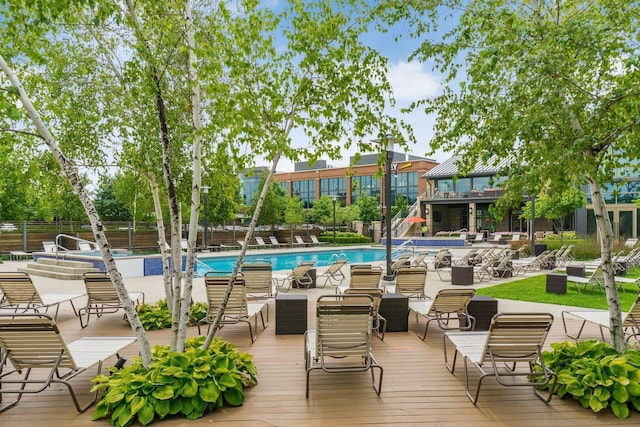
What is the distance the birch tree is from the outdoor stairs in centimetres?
1416

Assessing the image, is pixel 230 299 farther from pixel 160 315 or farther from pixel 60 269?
pixel 60 269

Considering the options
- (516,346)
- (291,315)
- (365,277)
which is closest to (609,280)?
(516,346)

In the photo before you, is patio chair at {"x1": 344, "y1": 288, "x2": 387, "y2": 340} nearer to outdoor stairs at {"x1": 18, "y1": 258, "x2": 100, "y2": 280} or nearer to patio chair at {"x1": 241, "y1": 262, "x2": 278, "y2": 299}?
patio chair at {"x1": 241, "y1": 262, "x2": 278, "y2": 299}

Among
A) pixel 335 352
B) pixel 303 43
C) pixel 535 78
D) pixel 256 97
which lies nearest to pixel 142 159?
pixel 256 97

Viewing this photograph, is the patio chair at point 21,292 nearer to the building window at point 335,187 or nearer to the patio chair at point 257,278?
the patio chair at point 257,278

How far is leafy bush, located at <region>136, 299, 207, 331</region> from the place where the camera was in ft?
24.7

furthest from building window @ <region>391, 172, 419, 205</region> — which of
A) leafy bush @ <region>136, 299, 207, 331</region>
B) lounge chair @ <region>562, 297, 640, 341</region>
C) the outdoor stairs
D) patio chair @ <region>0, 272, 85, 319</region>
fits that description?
patio chair @ <region>0, 272, 85, 319</region>

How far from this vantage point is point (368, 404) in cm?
440

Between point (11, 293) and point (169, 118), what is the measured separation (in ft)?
18.3

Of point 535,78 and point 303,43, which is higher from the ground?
point 303,43

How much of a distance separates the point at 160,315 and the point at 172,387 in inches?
149

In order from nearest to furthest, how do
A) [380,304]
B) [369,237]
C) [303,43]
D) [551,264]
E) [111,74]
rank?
[303,43] < [111,74] < [380,304] < [551,264] < [369,237]

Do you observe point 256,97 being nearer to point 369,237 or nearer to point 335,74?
point 335,74

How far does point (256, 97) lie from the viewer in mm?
4742
